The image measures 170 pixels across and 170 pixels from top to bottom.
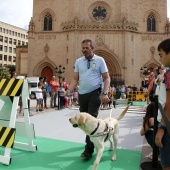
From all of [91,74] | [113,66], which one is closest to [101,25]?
[113,66]

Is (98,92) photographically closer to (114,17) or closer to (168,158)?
(168,158)

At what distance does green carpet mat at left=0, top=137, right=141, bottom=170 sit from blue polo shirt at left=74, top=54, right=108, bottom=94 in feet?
4.31

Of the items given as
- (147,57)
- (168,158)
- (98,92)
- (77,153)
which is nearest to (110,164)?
(77,153)

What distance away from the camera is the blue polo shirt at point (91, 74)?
14.7 ft

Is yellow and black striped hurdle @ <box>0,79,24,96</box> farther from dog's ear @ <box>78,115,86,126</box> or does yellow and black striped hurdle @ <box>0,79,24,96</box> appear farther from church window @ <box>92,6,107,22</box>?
church window @ <box>92,6,107,22</box>

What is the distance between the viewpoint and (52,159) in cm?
429

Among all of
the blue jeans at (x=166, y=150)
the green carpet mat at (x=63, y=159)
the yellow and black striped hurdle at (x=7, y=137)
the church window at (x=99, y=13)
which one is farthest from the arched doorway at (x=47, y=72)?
the blue jeans at (x=166, y=150)

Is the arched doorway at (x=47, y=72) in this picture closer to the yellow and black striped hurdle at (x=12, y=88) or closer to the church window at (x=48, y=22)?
the church window at (x=48, y=22)

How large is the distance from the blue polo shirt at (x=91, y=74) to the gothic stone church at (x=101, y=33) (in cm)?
2464

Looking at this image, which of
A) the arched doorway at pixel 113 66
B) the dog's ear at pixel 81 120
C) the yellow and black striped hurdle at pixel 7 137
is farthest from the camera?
the arched doorway at pixel 113 66

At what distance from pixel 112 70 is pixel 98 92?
25.7 m

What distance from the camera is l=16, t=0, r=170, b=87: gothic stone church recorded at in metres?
29.5

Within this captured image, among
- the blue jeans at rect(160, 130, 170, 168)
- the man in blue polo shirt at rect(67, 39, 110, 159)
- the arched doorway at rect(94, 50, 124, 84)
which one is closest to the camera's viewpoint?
the blue jeans at rect(160, 130, 170, 168)

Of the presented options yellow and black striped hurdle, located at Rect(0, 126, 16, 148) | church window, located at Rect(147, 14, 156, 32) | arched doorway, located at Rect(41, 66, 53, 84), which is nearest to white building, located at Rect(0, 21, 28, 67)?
arched doorway, located at Rect(41, 66, 53, 84)
